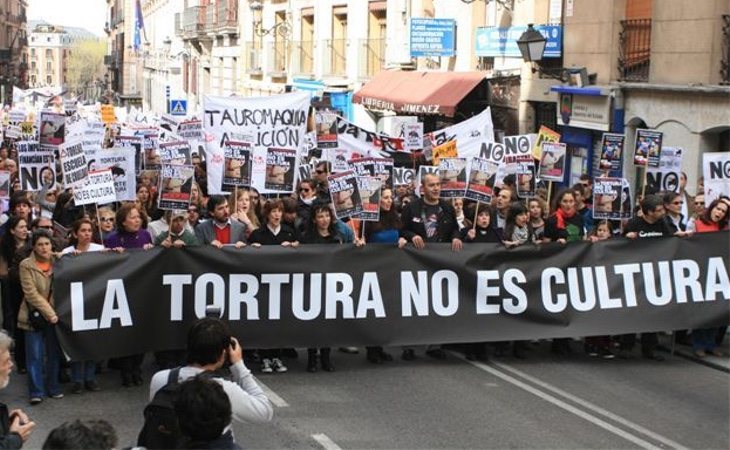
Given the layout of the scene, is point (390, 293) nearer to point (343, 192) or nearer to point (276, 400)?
point (343, 192)

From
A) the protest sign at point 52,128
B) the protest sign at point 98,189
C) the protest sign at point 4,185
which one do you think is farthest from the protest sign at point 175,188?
the protest sign at point 52,128

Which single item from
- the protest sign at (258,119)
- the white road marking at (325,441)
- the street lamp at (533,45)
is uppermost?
the street lamp at (533,45)

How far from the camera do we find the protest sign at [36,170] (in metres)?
15.2

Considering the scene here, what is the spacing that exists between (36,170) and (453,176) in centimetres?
623

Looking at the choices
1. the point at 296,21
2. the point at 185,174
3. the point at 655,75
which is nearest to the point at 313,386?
the point at 185,174

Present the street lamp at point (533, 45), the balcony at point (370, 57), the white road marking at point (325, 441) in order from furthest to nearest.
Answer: the balcony at point (370, 57)
the street lamp at point (533, 45)
the white road marking at point (325, 441)

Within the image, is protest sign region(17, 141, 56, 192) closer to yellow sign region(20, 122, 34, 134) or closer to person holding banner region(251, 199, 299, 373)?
person holding banner region(251, 199, 299, 373)

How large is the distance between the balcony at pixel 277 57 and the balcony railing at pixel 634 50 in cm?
2175

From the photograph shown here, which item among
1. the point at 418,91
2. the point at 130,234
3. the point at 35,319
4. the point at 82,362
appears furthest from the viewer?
the point at 418,91

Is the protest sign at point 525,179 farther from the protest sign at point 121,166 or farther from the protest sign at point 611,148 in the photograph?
the protest sign at point 121,166

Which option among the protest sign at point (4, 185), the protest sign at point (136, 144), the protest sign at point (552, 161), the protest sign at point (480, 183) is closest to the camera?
the protest sign at point (480, 183)

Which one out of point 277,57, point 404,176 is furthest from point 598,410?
point 277,57

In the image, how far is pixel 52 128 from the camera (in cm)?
1803

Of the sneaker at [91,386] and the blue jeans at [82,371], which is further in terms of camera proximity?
the sneaker at [91,386]
